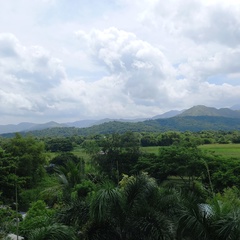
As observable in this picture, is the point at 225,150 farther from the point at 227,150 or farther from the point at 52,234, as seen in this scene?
the point at 52,234

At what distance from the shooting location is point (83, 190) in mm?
19109

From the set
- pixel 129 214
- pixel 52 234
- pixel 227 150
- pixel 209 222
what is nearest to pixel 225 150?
pixel 227 150

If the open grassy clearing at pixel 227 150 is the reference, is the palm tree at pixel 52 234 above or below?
above

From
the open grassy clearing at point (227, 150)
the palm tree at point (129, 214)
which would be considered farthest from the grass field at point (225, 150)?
the palm tree at point (129, 214)

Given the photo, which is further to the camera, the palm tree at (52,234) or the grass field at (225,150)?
the grass field at (225,150)

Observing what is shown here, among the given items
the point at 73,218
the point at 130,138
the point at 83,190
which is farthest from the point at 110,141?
the point at 73,218

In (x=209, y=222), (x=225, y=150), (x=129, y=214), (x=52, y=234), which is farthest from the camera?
(x=225, y=150)

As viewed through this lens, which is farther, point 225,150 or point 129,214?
point 225,150

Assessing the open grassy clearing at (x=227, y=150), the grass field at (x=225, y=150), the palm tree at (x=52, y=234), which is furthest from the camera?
the grass field at (x=225, y=150)

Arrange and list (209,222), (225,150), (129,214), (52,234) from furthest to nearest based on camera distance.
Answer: (225,150) → (129,214) → (209,222) → (52,234)

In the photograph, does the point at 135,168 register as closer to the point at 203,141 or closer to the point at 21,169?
the point at 21,169

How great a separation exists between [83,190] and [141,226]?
11406 millimetres

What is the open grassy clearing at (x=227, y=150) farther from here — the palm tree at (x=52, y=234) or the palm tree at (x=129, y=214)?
the palm tree at (x=52, y=234)

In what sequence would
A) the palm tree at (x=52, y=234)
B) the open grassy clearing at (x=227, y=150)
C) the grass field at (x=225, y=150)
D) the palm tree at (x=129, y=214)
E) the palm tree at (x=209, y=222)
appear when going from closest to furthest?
the palm tree at (x=209, y=222) < the palm tree at (x=52, y=234) < the palm tree at (x=129, y=214) < the open grassy clearing at (x=227, y=150) < the grass field at (x=225, y=150)
